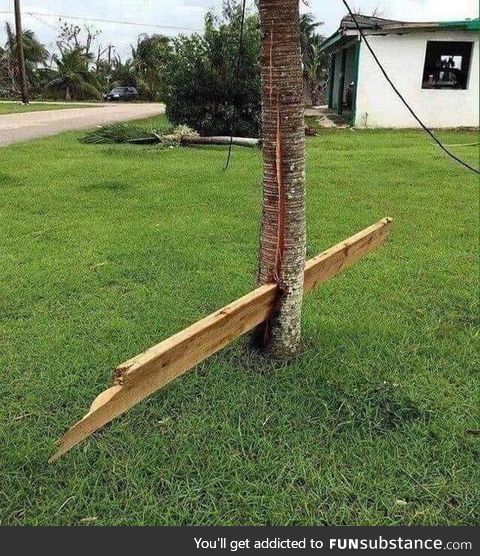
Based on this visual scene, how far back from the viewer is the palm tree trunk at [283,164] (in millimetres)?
2195

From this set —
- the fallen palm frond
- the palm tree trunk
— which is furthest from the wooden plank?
the fallen palm frond

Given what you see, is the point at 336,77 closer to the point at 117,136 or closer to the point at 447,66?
the point at 447,66

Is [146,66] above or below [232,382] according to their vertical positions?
above

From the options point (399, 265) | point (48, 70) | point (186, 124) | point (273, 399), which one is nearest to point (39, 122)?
point (186, 124)

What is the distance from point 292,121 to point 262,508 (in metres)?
1.49

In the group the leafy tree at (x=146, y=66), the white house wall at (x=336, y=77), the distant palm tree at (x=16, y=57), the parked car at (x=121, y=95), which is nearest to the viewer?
the white house wall at (x=336, y=77)

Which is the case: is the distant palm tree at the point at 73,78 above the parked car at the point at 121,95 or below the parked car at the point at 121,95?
above

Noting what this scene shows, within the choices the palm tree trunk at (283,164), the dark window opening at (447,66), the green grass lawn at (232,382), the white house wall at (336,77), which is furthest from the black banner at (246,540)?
the white house wall at (336,77)

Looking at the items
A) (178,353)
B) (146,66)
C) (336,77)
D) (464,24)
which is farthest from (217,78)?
(146,66)

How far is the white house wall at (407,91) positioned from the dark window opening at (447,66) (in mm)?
245

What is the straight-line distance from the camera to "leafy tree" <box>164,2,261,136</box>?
11.2 metres

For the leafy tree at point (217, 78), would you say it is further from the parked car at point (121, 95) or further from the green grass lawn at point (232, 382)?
the parked car at point (121, 95)

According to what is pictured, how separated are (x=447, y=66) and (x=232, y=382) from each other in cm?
1419

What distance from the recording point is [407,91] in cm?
1417
